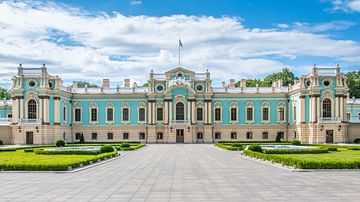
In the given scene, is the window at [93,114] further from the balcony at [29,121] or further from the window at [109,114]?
the balcony at [29,121]

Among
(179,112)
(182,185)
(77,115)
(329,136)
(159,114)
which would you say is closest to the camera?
A: (182,185)

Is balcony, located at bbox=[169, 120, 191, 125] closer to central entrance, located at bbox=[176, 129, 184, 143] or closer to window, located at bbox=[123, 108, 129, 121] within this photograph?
central entrance, located at bbox=[176, 129, 184, 143]

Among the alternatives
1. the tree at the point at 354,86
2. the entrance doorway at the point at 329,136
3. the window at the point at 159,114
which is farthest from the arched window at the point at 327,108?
the tree at the point at 354,86

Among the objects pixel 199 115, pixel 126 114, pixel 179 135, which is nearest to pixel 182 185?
pixel 179 135

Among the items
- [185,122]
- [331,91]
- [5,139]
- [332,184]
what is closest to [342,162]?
[332,184]

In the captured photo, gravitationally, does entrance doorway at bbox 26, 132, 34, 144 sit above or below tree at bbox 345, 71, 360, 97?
below

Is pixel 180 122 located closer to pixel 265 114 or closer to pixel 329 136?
pixel 265 114

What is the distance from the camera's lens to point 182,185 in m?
17.2

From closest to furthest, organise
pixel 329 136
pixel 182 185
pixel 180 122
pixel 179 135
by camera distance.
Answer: pixel 182 185 → pixel 329 136 → pixel 180 122 → pixel 179 135

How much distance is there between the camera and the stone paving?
14.5 metres

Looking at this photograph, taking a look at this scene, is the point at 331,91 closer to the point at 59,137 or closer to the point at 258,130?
the point at 258,130

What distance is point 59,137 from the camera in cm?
6103

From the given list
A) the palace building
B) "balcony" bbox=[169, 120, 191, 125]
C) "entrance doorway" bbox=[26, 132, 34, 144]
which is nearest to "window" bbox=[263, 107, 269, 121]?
the palace building

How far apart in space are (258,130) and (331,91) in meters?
12.4
